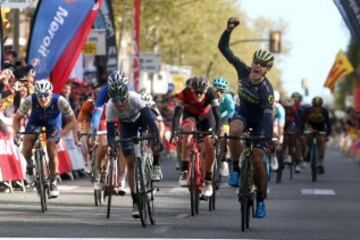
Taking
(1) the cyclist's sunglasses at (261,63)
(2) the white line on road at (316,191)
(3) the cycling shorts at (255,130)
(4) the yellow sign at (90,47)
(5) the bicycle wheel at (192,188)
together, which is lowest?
(2) the white line on road at (316,191)

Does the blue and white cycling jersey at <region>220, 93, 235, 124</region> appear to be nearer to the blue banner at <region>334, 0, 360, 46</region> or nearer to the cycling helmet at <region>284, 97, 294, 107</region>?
the cycling helmet at <region>284, 97, 294, 107</region>

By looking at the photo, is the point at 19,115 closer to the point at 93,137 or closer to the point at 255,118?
the point at 93,137

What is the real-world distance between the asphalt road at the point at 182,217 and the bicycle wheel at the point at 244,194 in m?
0.17

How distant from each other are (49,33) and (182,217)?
11161 mm

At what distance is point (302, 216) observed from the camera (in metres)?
18.3

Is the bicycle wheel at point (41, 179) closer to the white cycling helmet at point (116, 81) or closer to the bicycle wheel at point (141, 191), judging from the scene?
the bicycle wheel at point (141, 191)

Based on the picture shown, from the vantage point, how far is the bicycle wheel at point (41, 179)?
17.9 metres

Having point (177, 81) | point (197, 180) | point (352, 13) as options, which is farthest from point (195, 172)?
point (177, 81)

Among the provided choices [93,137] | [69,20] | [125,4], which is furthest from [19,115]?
[125,4]

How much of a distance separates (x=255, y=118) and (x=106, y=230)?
232 cm

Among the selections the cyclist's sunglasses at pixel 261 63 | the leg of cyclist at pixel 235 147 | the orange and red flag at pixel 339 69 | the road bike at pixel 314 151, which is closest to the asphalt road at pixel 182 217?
the leg of cyclist at pixel 235 147

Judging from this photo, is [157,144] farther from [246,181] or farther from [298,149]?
[298,149]

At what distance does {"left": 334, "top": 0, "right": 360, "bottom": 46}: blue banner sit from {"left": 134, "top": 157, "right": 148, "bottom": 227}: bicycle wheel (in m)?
4.24

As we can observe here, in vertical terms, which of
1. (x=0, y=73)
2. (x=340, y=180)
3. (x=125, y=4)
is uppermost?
(x=125, y=4)
